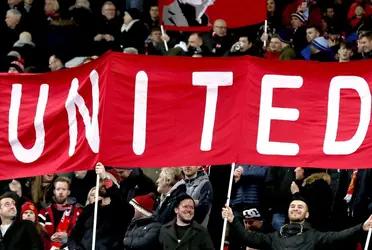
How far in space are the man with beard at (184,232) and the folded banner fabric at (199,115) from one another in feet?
5.09

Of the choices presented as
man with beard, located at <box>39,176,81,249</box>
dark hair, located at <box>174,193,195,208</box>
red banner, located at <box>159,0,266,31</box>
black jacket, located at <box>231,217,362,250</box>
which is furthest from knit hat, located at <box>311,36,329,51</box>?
black jacket, located at <box>231,217,362,250</box>

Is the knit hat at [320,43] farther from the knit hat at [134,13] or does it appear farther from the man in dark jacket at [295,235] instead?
the man in dark jacket at [295,235]

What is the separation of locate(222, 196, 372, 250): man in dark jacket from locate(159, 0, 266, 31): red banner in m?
6.03

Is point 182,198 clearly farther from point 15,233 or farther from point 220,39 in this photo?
point 220,39

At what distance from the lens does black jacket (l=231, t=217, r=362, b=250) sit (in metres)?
17.3

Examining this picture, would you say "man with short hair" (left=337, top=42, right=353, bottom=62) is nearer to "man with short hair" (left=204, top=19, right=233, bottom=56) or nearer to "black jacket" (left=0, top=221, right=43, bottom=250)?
"man with short hair" (left=204, top=19, right=233, bottom=56)

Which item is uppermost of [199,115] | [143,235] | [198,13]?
[199,115]

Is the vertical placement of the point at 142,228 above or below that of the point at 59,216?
above

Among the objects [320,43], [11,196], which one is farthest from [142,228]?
[320,43]

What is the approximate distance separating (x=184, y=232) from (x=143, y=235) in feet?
1.66

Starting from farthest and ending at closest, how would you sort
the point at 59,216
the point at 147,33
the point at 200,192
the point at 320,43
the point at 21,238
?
1. the point at 147,33
2. the point at 320,43
3. the point at 59,216
4. the point at 200,192
5. the point at 21,238

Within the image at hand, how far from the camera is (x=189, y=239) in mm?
17953

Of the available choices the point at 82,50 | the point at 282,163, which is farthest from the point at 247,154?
the point at 82,50

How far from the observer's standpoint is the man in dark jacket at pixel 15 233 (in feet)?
60.5
